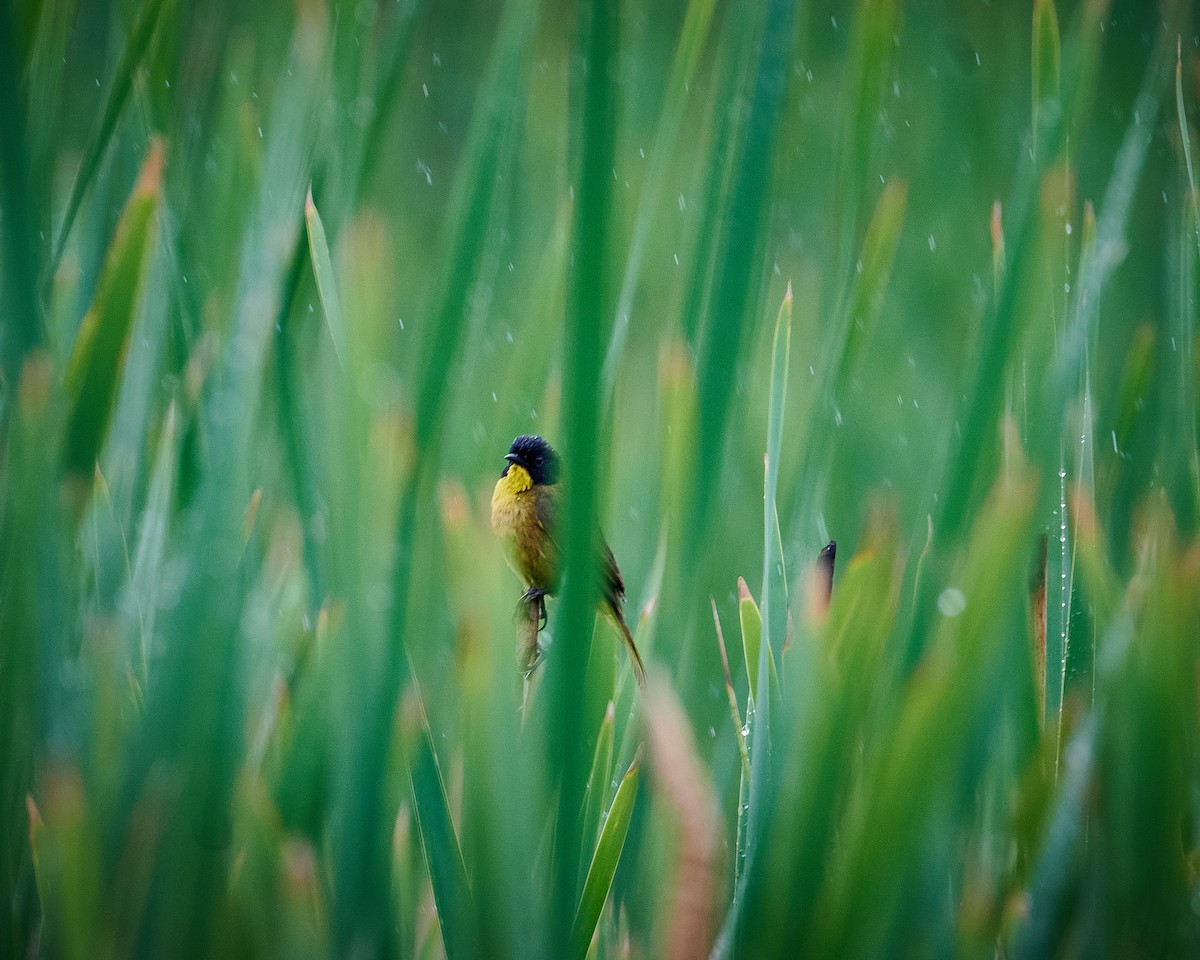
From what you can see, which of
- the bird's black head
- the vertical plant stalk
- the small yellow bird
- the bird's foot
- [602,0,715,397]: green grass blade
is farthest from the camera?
the bird's black head

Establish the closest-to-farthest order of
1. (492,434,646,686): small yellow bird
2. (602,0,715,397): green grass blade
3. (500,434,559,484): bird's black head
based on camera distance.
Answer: (602,0,715,397): green grass blade, (492,434,646,686): small yellow bird, (500,434,559,484): bird's black head

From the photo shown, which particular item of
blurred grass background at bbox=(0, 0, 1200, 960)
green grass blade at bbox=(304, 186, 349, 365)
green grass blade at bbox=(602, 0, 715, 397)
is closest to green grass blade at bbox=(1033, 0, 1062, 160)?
blurred grass background at bbox=(0, 0, 1200, 960)

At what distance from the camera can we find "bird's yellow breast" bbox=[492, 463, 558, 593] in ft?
2.41

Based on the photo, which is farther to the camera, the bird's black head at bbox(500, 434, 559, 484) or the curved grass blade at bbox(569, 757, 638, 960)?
the bird's black head at bbox(500, 434, 559, 484)

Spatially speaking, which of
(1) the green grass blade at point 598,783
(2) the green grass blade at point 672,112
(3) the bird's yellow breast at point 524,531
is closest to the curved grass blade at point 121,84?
(2) the green grass blade at point 672,112

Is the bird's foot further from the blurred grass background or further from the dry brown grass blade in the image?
the dry brown grass blade

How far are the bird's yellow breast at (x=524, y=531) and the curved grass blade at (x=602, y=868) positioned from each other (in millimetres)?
362

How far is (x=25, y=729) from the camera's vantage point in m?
0.31

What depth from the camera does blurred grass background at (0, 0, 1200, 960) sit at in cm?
24

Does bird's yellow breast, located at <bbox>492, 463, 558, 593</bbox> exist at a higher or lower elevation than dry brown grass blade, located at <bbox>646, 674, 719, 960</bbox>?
higher

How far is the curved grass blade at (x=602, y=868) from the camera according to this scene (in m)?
0.29

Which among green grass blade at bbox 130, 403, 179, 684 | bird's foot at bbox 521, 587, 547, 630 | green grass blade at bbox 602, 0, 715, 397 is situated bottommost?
green grass blade at bbox 130, 403, 179, 684

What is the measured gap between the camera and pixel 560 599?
0.22 metres

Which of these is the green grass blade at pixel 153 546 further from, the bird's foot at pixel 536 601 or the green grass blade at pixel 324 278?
the bird's foot at pixel 536 601
